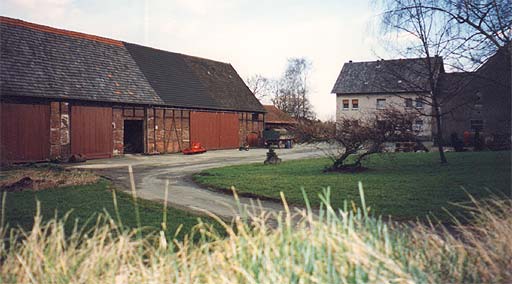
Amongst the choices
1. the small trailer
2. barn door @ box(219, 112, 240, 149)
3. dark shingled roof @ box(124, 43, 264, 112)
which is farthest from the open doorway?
the small trailer

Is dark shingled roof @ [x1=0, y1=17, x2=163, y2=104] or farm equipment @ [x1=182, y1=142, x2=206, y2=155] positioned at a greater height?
dark shingled roof @ [x1=0, y1=17, x2=163, y2=104]

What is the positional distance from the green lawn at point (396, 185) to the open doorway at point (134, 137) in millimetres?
11601

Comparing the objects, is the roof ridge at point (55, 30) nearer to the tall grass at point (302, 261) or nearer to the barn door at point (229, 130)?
the barn door at point (229, 130)

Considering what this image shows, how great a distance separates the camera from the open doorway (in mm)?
24234

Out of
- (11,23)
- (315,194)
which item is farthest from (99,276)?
(11,23)

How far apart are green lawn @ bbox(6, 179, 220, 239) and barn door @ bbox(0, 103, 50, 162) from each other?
30.1 ft

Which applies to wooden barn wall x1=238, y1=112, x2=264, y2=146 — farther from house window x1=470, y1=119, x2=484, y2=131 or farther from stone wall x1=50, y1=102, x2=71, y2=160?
house window x1=470, y1=119, x2=484, y2=131

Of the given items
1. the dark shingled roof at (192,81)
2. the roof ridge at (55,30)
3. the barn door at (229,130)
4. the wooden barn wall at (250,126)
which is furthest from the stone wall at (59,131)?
the wooden barn wall at (250,126)

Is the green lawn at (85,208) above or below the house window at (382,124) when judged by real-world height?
below

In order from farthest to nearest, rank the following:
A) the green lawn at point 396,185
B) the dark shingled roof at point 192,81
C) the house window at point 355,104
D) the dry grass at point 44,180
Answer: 1. the house window at point 355,104
2. the dark shingled roof at point 192,81
3. the dry grass at point 44,180
4. the green lawn at point 396,185

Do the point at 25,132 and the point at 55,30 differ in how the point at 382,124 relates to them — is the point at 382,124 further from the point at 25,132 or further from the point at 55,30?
the point at 55,30

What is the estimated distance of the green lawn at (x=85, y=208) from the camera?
21.0 feet

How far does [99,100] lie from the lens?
A: 21.1 meters

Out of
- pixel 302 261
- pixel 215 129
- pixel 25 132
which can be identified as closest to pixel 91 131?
pixel 25 132
